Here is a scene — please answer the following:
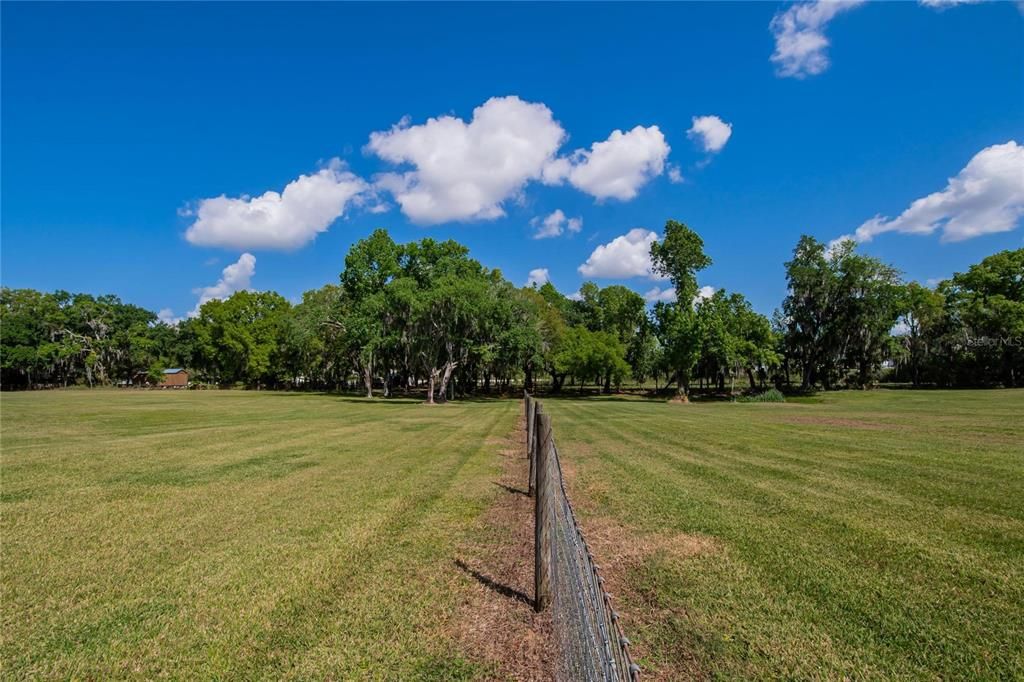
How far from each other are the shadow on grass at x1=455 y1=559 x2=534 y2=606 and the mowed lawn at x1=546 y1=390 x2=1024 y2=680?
1.00 m

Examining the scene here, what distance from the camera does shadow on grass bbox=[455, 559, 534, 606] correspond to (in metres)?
4.56

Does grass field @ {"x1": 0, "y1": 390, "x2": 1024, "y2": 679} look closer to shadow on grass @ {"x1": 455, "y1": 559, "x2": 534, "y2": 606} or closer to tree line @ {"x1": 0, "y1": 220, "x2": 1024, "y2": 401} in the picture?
shadow on grass @ {"x1": 455, "y1": 559, "x2": 534, "y2": 606}

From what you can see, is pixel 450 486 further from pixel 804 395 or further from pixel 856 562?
pixel 804 395

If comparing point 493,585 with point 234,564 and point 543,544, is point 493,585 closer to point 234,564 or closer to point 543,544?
point 543,544

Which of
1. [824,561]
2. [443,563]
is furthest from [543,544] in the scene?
[824,561]

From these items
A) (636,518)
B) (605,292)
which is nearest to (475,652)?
(636,518)

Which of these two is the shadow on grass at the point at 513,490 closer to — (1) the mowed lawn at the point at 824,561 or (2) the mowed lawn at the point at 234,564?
(2) the mowed lawn at the point at 234,564

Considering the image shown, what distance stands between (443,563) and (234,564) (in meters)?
2.36

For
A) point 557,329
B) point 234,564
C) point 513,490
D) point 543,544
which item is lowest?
point 513,490

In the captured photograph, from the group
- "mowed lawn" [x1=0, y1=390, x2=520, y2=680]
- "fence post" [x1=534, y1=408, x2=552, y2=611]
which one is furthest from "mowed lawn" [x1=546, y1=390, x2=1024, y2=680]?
"mowed lawn" [x1=0, y1=390, x2=520, y2=680]

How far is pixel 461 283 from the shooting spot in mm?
34750

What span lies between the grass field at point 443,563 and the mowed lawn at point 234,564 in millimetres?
29

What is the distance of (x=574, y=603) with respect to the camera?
424 cm

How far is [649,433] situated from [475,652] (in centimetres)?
1455
